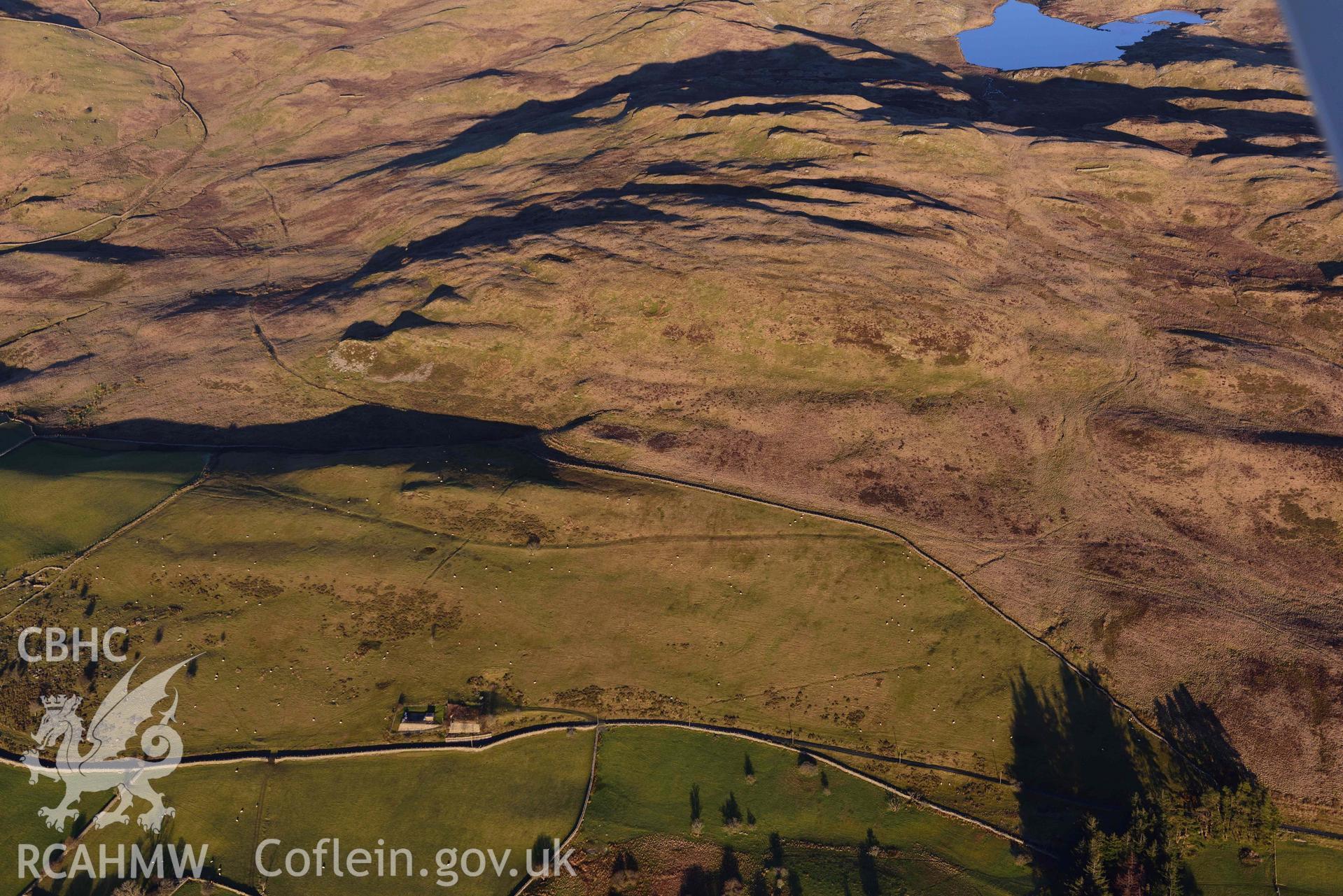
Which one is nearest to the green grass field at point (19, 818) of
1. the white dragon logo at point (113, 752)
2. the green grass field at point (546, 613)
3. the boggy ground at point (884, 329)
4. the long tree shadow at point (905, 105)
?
the white dragon logo at point (113, 752)

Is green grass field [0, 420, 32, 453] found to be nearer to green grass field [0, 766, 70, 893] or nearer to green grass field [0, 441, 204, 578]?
green grass field [0, 441, 204, 578]

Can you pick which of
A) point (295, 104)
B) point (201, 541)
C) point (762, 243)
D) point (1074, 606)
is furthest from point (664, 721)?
point (295, 104)

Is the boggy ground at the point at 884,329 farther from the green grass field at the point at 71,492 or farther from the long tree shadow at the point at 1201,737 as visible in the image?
the green grass field at the point at 71,492

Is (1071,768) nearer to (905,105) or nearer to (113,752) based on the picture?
(113,752)

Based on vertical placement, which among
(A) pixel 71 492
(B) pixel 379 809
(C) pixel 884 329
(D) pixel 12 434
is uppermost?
(C) pixel 884 329

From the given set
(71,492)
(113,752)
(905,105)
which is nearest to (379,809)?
(113,752)

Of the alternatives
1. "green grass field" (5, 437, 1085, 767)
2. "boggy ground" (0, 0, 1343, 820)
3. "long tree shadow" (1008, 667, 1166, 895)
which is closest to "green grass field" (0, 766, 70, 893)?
"green grass field" (5, 437, 1085, 767)
